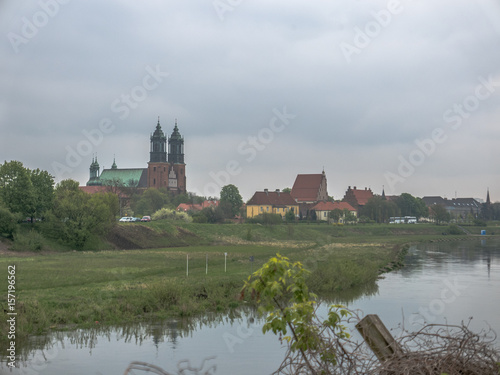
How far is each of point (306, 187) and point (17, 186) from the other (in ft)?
320

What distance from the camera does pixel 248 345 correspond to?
18484mm

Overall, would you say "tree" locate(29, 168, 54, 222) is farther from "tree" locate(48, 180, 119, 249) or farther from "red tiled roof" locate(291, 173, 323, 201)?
"red tiled roof" locate(291, 173, 323, 201)

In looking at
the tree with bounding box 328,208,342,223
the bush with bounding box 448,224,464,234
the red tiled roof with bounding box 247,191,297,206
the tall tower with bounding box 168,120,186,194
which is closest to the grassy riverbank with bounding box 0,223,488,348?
the bush with bounding box 448,224,464,234

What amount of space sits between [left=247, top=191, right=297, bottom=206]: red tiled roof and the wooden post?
125 metres

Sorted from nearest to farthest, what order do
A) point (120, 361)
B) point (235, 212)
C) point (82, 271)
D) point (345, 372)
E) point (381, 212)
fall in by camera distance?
point (345, 372) → point (120, 361) → point (82, 271) → point (235, 212) → point (381, 212)

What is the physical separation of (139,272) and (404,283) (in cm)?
1605

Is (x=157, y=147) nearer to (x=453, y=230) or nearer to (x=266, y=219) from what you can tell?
(x=266, y=219)

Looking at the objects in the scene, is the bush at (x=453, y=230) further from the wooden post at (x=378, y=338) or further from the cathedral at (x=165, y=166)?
the wooden post at (x=378, y=338)

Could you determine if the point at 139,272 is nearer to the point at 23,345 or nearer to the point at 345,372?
the point at 23,345

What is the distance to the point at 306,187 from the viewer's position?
15062 centimetres

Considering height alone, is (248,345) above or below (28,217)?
below

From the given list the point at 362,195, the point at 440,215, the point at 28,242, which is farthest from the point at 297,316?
the point at 362,195

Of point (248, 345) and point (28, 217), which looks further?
point (28, 217)

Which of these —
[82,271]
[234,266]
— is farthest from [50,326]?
[234,266]
